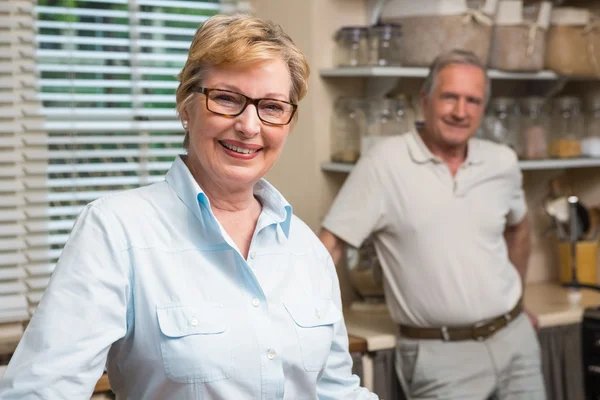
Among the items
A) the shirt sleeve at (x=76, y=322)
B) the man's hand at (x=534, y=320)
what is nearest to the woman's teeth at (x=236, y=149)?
the shirt sleeve at (x=76, y=322)

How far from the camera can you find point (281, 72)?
4.56 ft

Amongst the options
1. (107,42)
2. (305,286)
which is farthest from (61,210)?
(305,286)

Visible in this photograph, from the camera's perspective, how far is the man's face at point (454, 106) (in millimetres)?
2596

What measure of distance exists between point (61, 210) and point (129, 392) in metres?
1.50

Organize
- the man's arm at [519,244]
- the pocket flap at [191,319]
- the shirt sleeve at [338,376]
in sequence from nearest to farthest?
1. the pocket flap at [191,319]
2. the shirt sleeve at [338,376]
3. the man's arm at [519,244]

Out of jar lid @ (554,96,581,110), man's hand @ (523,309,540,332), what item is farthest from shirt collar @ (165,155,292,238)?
jar lid @ (554,96,581,110)

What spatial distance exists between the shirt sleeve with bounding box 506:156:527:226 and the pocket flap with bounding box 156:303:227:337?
164 centimetres

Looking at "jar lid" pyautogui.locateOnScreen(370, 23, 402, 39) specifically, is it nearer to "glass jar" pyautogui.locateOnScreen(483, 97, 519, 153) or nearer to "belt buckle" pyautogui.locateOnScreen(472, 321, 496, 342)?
"glass jar" pyautogui.locateOnScreen(483, 97, 519, 153)

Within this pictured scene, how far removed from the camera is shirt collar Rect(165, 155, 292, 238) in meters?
1.40

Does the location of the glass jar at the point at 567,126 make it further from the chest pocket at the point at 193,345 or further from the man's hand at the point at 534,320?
the chest pocket at the point at 193,345

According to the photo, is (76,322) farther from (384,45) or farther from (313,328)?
(384,45)

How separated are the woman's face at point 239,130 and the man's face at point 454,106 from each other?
1240 mm

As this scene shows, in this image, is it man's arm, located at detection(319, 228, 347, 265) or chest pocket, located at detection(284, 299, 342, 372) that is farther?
man's arm, located at detection(319, 228, 347, 265)

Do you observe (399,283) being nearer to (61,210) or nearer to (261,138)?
(61,210)
